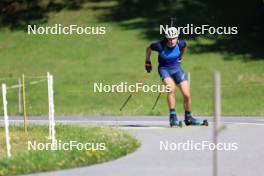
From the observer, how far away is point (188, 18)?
147ft

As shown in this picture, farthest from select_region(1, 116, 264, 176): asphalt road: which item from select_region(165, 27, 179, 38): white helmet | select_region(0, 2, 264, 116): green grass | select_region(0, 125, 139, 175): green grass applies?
select_region(0, 2, 264, 116): green grass

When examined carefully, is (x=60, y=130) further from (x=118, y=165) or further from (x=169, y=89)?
(x=118, y=165)

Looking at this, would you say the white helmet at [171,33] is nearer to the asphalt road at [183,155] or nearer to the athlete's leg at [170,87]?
the athlete's leg at [170,87]

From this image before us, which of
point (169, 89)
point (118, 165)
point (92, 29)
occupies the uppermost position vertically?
point (92, 29)

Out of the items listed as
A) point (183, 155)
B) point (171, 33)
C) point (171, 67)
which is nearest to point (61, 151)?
point (183, 155)

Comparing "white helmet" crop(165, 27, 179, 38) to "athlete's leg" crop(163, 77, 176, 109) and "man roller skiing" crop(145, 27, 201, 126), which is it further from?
"athlete's leg" crop(163, 77, 176, 109)

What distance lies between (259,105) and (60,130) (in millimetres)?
10311

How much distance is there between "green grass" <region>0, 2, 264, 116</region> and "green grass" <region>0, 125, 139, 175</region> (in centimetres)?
657

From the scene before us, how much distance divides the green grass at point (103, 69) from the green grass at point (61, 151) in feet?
21.6

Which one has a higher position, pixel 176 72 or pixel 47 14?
pixel 47 14

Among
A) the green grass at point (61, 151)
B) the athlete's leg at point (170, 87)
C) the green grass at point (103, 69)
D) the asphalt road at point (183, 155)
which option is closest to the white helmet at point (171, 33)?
the athlete's leg at point (170, 87)

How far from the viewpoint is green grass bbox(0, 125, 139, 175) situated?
1056 cm

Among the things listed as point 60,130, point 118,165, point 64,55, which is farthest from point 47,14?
point 118,165

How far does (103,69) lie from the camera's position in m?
37.1
